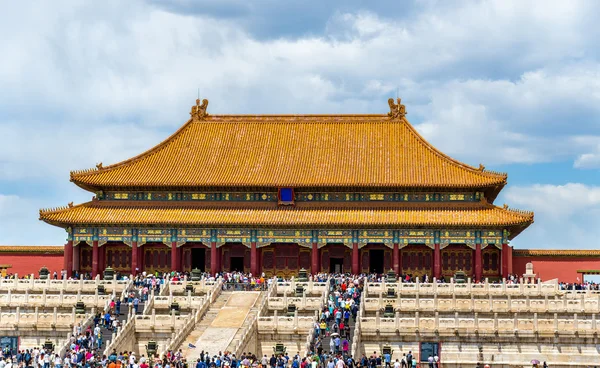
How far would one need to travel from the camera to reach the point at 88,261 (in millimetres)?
78062

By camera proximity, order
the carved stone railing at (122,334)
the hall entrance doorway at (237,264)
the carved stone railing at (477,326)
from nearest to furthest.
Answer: the carved stone railing at (122,334)
the carved stone railing at (477,326)
the hall entrance doorway at (237,264)

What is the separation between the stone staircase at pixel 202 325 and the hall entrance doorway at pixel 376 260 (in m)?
20.3

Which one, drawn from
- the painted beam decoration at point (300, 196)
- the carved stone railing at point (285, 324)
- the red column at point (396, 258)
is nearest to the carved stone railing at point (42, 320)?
the carved stone railing at point (285, 324)

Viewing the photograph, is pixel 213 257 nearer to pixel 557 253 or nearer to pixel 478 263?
pixel 478 263

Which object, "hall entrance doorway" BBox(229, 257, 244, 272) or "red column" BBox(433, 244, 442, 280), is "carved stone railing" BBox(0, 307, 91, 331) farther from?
"red column" BBox(433, 244, 442, 280)

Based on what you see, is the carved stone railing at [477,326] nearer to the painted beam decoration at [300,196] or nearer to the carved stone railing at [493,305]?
the carved stone railing at [493,305]

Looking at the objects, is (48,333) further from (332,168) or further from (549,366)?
(332,168)

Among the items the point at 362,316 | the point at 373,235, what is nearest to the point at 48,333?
the point at 362,316

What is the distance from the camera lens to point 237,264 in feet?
255

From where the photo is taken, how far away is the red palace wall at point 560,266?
73.9 m

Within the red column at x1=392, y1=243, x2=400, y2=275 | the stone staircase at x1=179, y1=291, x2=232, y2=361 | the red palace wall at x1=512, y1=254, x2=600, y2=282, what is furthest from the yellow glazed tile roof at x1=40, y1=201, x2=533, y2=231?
the stone staircase at x1=179, y1=291, x2=232, y2=361

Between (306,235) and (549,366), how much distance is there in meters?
29.3

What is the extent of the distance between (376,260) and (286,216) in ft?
24.9

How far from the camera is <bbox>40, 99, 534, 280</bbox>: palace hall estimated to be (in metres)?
74.6
